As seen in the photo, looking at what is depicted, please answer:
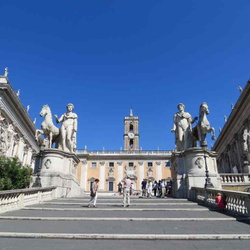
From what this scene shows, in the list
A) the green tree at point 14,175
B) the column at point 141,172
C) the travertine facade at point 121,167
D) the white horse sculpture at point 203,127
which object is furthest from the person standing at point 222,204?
the column at point 141,172

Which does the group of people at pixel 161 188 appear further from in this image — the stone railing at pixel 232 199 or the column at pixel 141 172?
the column at pixel 141 172

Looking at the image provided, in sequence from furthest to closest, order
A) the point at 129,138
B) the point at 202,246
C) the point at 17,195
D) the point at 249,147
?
1. the point at 129,138
2. the point at 249,147
3. the point at 17,195
4. the point at 202,246

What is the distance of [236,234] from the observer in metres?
4.05

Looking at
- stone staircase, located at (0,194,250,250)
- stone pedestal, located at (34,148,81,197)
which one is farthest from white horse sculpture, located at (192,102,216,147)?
stone pedestal, located at (34,148,81,197)

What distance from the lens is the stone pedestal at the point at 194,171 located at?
436 inches

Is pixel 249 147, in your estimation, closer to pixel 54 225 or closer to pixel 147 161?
pixel 54 225

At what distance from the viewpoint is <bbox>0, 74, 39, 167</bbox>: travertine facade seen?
25.4 meters

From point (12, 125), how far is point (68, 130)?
19256 millimetres

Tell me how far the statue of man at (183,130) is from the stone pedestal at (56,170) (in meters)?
7.37

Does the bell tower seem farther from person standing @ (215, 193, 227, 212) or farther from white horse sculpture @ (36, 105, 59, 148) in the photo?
person standing @ (215, 193, 227, 212)

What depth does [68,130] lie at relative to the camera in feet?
45.1

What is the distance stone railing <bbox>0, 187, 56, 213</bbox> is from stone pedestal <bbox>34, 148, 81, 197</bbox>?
0.91 metres

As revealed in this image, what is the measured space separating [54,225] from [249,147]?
22889mm

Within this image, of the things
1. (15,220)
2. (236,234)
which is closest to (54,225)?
(15,220)
